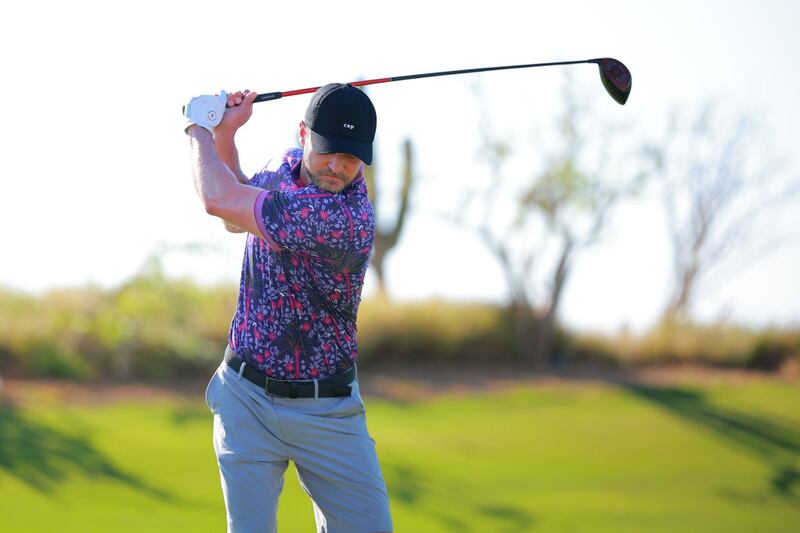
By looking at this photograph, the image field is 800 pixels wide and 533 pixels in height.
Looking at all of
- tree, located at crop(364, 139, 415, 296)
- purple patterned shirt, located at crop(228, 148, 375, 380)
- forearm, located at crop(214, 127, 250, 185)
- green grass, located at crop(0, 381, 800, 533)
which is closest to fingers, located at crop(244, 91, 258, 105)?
forearm, located at crop(214, 127, 250, 185)

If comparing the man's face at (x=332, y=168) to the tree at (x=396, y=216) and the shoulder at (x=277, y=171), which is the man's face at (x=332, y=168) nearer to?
the shoulder at (x=277, y=171)

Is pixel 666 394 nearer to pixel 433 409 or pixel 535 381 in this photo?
pixel 535 381

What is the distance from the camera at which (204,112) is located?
317 centimetres

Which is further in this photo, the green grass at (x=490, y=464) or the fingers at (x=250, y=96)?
the green grass at (x=490, y=464)

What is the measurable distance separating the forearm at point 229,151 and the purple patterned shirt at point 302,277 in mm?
106

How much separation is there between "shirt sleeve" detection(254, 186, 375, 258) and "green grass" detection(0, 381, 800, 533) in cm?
306

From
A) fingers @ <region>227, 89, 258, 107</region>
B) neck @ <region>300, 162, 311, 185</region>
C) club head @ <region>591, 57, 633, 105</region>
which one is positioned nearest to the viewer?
neck @ <region>300, 162, 311, 185</region>

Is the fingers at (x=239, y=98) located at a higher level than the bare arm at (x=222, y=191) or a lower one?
higher

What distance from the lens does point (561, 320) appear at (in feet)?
38.1

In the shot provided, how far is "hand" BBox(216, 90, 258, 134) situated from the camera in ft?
10.7

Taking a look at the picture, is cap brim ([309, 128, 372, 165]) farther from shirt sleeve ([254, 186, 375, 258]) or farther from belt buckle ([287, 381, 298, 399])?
belt buckle ([287, 381, 298, 399])

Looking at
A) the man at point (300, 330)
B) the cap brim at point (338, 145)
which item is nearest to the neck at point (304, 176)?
the man at point (300, 330)

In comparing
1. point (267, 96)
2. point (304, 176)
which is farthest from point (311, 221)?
point (267, 96)

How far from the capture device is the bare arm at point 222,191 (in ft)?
9.87
